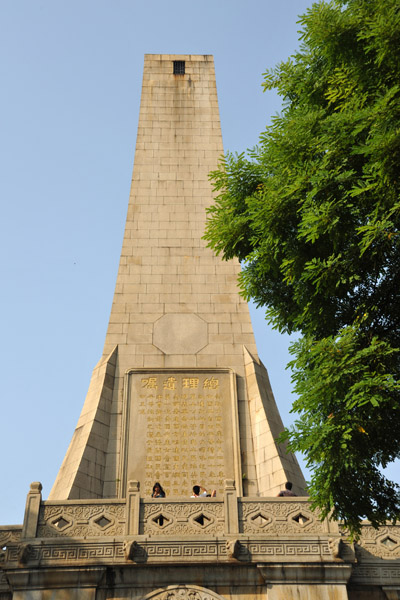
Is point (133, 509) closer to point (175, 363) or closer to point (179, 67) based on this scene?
point (175, 363)

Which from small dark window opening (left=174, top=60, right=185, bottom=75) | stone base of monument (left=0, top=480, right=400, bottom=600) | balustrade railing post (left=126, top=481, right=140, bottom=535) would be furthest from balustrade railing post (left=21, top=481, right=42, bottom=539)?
small dark window opening (left=174, top=60, right=185, bottom=75)

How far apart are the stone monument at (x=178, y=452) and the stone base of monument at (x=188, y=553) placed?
19 millimetres

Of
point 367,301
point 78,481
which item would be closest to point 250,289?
point 367,301

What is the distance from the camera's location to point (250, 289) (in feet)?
36.4

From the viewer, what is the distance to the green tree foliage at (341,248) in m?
9.01

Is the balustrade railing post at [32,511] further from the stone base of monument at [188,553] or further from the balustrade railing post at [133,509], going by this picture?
the balustrade railing post at [133,509]

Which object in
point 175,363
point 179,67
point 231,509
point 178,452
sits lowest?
point 231,509

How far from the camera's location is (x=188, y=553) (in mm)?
10625

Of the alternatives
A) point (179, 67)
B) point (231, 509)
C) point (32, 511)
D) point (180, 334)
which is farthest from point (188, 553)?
point (179, 67)

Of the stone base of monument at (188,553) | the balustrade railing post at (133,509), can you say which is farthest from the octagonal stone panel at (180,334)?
the stone base of monument at (188,553)

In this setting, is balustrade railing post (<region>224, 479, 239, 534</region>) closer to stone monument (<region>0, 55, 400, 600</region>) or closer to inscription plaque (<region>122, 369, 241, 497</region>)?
stone monument (<region>0, 55, 400, 600</region>)

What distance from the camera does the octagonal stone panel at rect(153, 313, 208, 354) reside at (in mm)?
15961

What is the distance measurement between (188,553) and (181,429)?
421 cm

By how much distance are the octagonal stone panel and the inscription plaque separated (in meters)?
0.70
